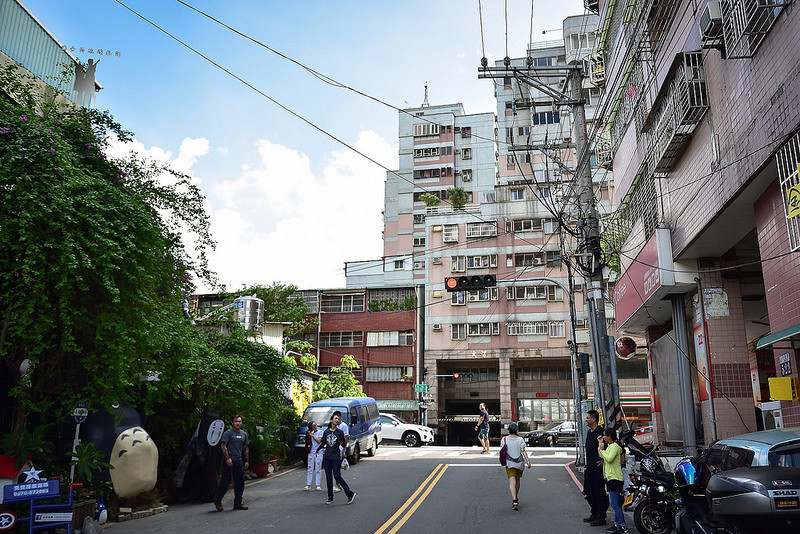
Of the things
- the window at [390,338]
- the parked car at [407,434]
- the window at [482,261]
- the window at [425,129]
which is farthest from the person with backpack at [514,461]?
the window at [425,129]

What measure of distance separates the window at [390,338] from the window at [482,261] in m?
7.47

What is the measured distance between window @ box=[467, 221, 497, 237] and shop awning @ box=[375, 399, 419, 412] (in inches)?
567

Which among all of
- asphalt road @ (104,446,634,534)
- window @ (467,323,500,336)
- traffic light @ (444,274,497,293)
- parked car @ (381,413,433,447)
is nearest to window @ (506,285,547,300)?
window @ (467,323,500,336)

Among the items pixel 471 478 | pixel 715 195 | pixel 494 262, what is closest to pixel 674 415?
pixel 471 478

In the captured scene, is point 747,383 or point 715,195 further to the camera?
point 747,383

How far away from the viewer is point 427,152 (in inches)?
2643

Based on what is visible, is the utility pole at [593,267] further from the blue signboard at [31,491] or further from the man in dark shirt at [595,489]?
the blue signboard at [31,491]

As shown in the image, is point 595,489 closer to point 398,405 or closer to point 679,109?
point 679,109

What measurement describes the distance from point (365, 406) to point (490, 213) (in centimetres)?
Result: 3183

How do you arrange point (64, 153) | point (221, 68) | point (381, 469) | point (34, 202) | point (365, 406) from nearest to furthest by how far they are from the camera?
point (34, 202) → point (64, 153) → point (221, 68) → point (381, 469) → point (365, 406)

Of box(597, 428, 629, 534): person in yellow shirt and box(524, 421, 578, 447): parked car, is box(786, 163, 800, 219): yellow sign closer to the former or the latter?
box(597, 428, 629, 534): person in yellow shirt

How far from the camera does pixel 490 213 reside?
5244cm

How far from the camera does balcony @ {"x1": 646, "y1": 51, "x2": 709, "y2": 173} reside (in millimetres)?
14055

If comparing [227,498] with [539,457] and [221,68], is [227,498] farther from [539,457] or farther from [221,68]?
[539,457]
